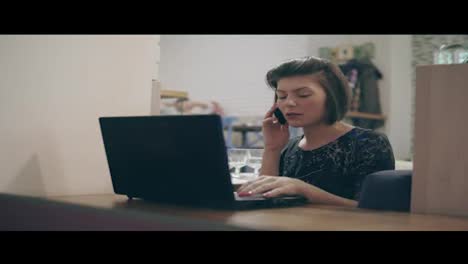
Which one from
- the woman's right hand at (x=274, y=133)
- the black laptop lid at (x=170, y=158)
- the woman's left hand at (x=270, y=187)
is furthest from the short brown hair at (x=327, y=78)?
the black laptop lid at (x=170, y=158)

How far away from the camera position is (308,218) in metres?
0.70

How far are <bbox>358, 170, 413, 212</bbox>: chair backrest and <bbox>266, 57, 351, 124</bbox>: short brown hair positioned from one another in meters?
0.46

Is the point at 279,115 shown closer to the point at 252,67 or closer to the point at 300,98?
the point at 300,98

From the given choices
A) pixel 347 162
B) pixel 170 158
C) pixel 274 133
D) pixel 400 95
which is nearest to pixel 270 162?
pixel 274 133

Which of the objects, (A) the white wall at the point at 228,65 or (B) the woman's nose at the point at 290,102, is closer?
(B) the woman's nose at the point at 290,102

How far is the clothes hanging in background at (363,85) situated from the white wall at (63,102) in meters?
3.63

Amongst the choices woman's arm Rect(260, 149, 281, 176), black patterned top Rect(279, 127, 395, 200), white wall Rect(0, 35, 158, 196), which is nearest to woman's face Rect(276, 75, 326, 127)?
black patterned top Rect(279, 127, 395, 200)

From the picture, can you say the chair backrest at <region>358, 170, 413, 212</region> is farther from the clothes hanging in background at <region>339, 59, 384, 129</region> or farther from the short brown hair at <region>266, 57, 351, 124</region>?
the clothes hanging in background at <region>339, 59, 384, 129</region>

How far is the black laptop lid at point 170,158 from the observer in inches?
30.2

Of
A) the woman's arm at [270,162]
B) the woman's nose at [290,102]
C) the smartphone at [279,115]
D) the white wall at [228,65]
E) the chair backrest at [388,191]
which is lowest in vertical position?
the woman's arm at [270,162]

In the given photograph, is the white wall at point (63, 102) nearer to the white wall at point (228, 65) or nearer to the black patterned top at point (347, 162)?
the black patterned top at point (347, 162)

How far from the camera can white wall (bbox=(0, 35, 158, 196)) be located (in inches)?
40.2

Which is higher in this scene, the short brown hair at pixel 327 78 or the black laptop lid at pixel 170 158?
the short brown hair at pixel 327 78
